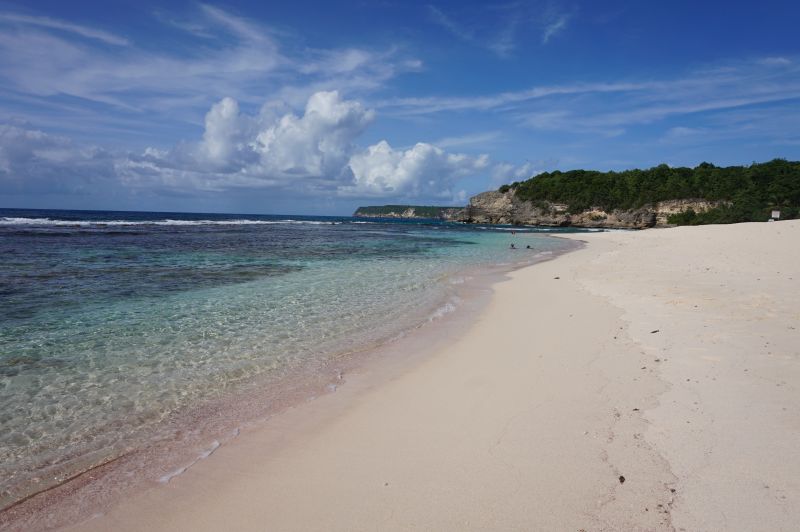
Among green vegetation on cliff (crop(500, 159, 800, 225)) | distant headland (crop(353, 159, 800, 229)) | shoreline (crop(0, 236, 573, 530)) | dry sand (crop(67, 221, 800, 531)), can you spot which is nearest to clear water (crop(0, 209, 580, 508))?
shoreline (crop(0, 236, 573, 530))

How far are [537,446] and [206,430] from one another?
3483 millimetres

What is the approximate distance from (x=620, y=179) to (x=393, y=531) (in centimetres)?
11564

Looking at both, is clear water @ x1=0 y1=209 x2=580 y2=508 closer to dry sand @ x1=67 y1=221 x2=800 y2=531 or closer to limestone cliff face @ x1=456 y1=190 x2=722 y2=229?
dry sand @ x1=67 y1=221 x2=800 y2=531

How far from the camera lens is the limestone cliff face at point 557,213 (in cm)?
8369

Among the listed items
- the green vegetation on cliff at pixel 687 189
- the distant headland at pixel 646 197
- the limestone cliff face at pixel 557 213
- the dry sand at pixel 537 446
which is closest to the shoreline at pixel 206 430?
the dry sand at pixel 537 446

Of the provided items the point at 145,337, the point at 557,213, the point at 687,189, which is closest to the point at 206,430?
the point at 145,337

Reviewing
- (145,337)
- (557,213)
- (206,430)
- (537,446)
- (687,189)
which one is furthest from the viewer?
(557,213)

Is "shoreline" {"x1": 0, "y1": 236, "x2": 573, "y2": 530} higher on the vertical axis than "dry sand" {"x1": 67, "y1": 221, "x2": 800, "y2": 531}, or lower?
lower

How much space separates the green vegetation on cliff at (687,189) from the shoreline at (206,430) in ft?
186

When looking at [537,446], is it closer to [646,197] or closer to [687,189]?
[687,189]

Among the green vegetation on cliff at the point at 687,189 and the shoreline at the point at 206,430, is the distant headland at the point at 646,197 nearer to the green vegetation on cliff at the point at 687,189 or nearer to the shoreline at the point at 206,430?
the green vegetation on cliff at the point at 687,189

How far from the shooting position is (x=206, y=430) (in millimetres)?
4699

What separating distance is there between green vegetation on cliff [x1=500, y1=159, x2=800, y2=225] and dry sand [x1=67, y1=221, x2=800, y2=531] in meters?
54.8

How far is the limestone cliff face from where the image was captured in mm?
83688
